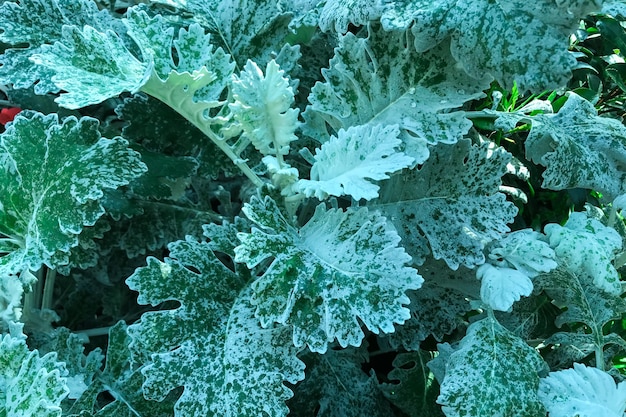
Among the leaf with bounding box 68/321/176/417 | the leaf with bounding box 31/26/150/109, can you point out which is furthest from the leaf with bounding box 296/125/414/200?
the leaf with bounding box 68/321/176/417

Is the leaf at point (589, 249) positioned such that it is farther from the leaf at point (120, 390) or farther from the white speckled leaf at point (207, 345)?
the leaf at point (120, 390)

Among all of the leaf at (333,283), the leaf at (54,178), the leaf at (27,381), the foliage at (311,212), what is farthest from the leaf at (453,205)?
the leaf at (27,381)

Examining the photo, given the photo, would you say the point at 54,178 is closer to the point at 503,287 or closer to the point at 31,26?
the point at 31,26

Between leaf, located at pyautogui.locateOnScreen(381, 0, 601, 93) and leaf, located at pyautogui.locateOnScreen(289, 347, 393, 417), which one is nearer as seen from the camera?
leaf, located at pyautogui.locateOnScreen(381, 0, 601, 93)

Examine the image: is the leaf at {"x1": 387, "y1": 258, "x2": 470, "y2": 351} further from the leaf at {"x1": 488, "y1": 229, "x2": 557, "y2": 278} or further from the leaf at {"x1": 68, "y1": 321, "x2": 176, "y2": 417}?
the leaf at {"x1": 68, "y1": 321, "x2": 176, "y2": 417}

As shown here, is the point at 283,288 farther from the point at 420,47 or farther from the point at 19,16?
the point at 19,16

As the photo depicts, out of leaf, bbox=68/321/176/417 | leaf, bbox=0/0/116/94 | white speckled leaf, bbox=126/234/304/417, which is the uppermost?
leaf, bbox=0/0/116/94
